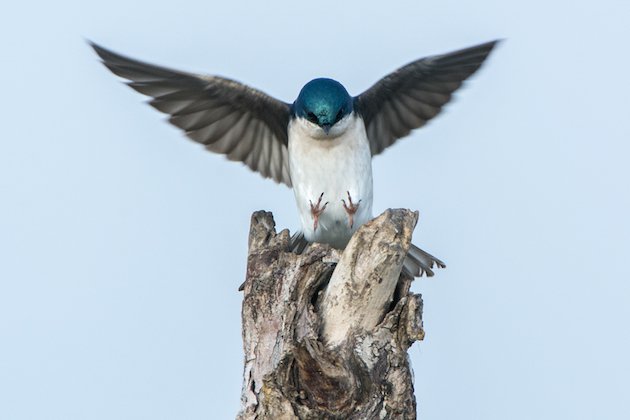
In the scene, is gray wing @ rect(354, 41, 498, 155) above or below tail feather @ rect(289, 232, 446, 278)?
above

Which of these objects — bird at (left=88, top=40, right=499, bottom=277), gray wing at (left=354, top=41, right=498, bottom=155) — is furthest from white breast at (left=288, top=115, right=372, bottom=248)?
gray wing at (left=354, top=41, right=498, bottom=155)

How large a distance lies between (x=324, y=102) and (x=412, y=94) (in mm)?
879

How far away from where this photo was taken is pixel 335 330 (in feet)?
14.0

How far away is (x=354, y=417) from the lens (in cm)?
403

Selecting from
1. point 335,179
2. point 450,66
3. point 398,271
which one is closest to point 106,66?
point 335,179

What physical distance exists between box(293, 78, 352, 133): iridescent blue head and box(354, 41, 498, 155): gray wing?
0.42 meters

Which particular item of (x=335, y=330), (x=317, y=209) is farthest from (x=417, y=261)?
(x=335, y=330)

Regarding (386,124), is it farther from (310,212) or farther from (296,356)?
(296,356)

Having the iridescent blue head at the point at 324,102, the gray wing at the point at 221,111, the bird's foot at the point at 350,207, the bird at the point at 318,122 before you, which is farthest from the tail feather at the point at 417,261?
the iridescent blue head at the point at 324,102

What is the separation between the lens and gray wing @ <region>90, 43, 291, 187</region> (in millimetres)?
6094

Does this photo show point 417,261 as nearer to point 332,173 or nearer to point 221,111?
point 332,173

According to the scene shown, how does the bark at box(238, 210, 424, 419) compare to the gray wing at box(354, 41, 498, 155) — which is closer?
the bark at box(238, 210, 424, 419)

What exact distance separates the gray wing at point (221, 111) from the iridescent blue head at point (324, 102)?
494 millimetres

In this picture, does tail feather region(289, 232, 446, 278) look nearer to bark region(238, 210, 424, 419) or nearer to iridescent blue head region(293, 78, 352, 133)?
iridescent blue head region(293, 78, 352, 133)
